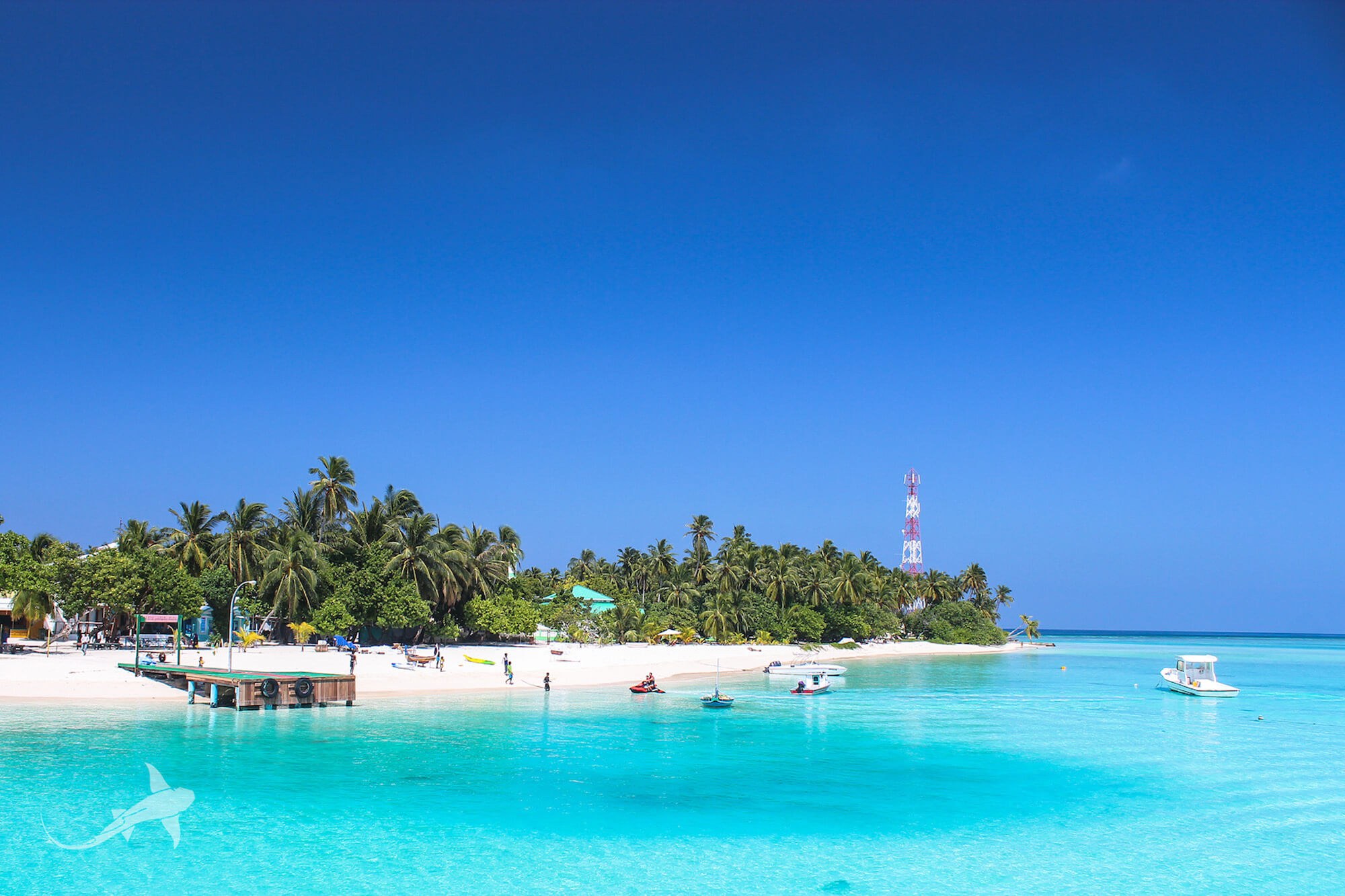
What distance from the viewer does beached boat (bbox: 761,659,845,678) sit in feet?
198

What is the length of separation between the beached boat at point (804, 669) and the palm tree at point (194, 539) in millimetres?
41969

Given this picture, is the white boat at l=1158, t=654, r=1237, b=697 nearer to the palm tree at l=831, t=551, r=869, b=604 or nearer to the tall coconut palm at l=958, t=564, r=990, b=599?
the palm tree at l=831, t=551, r=869, b=604

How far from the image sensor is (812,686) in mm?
55406

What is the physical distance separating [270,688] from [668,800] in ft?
81.7

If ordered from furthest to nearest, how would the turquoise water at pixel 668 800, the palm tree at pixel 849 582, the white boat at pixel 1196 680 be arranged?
1. the palm tree at pixel 849 582
2. the white boat at pixel 1196 680
3. the turquoise water at pixel 668 800

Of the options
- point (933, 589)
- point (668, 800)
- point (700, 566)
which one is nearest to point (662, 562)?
point (700, 566)

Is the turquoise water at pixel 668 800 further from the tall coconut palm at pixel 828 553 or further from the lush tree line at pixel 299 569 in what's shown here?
the tall coconut palm at pixel 828 553

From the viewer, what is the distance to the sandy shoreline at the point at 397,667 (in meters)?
44.3

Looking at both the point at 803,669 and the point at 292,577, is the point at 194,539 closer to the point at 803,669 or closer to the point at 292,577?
the point at 292,577

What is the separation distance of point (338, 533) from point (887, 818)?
2033 inches

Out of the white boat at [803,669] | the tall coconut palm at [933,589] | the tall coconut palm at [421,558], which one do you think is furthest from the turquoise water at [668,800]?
the tall coconut palm at [933,589]

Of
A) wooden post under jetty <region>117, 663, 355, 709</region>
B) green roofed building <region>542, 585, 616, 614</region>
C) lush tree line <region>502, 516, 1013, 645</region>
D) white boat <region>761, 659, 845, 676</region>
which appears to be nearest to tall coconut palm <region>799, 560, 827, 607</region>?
lush tree line <region>502, 516, 1013, 645</region>

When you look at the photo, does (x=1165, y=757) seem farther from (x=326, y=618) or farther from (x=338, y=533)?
(x=338, y=533)

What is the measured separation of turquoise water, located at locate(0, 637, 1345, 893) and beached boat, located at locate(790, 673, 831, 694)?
8.08 metres
